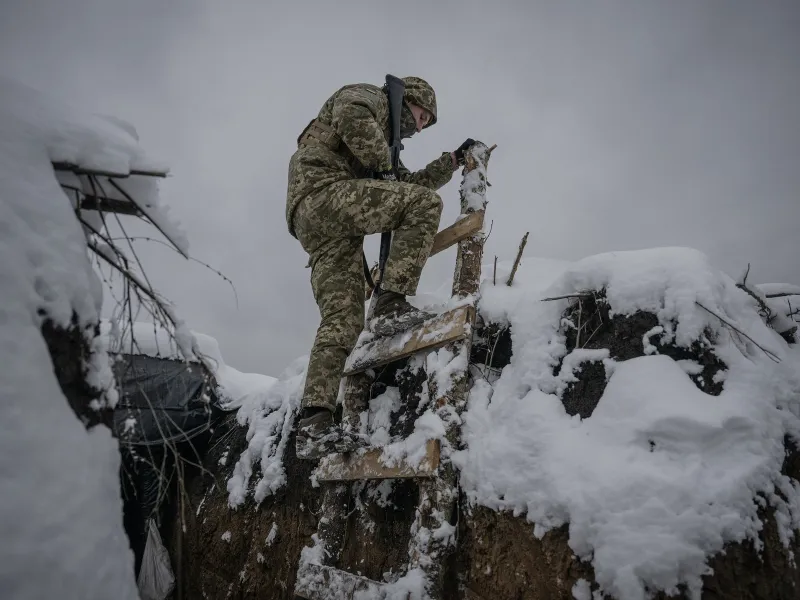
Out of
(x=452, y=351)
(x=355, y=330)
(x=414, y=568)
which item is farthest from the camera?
(x=355, y=330)

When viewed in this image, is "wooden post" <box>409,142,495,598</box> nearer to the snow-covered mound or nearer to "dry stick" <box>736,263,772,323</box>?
the snow-covered mound

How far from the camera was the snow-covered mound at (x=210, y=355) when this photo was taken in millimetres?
1475

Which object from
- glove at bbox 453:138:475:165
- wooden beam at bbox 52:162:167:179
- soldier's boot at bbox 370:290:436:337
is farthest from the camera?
glove at bbox 453:138:475:165

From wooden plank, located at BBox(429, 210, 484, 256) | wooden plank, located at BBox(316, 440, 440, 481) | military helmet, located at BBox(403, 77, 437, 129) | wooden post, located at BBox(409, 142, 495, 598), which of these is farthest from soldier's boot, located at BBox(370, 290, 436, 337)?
military helmet, located at BBox(403, 77, 437, 129)

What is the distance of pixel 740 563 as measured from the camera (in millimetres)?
1374

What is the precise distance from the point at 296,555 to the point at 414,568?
4.81 ft

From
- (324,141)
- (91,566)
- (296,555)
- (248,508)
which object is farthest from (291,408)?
(91,566)

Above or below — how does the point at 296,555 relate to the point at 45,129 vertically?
below

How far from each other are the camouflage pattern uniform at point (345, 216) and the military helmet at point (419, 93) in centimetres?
30

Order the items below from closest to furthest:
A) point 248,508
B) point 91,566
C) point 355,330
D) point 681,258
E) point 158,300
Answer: point 91,566
point 158,300
point 681,258
point 355,330
point 248,508

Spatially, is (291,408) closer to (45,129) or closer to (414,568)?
(414,568)

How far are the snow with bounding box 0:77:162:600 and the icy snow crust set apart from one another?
4.60 feet

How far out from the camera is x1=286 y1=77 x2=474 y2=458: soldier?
2.40m

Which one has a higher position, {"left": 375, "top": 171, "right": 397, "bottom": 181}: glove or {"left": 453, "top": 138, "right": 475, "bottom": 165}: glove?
{"left": 453, "top": 138, "right": 475, "bottom": 165}: glove
